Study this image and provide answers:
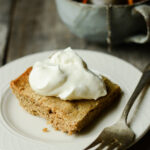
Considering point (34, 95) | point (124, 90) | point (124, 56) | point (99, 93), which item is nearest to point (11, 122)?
point (34, 95)

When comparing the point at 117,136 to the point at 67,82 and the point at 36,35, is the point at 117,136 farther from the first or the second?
the point at 36,35

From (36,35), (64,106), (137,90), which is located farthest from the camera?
(36,35)

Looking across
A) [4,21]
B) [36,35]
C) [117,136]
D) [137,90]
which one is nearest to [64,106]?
[117,136]

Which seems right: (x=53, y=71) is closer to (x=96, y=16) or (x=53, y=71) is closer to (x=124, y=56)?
(x=96, y=16)

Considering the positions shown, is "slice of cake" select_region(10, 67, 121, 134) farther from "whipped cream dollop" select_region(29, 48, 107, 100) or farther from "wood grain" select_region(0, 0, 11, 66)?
"wood grain" select_region(0, 0, 11, 66)

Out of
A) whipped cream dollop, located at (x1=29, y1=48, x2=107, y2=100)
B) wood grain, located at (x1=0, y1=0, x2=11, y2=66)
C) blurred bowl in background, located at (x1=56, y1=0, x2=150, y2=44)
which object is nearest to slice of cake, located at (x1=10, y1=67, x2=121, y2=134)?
whipped cream dollop, located at (x1=29, y1=48, x2=107, y2=100)

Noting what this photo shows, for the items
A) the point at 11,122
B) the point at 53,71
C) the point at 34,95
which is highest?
the point at 53,71
